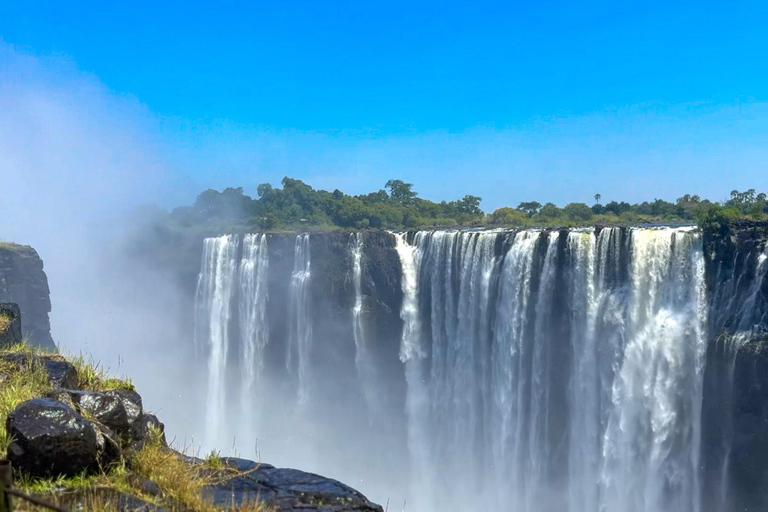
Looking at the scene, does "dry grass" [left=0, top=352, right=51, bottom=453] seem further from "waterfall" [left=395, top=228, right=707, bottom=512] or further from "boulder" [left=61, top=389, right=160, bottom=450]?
"waterfall" [left=395, top=228, right=707, bottom=512]

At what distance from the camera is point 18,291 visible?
34.3 meters

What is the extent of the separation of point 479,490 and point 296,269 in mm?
16348

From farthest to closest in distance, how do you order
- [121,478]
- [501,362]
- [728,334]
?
[501,362], [728,334], [121,478]

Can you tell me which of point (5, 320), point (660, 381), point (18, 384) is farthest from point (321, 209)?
point (18, 384)

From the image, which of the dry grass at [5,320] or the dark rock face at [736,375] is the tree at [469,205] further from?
the dry grass at [5,320]

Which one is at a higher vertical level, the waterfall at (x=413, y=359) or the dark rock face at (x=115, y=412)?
the dark rock face at (x=115, y=412)

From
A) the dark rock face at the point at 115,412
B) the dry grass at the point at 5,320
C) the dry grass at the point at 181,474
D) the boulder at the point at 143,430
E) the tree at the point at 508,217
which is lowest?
the dry grass at the point at 181,474

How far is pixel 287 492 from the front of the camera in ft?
21.5

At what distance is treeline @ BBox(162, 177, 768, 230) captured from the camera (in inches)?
1164

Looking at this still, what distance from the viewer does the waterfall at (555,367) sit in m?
21.0

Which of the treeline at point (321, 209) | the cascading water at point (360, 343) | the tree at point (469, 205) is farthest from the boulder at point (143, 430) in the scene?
the tree at point (469, 205)

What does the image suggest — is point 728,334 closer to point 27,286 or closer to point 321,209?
point 27,286

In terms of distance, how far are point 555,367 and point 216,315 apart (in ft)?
75.3

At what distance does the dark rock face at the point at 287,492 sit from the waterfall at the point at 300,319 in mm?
28713
